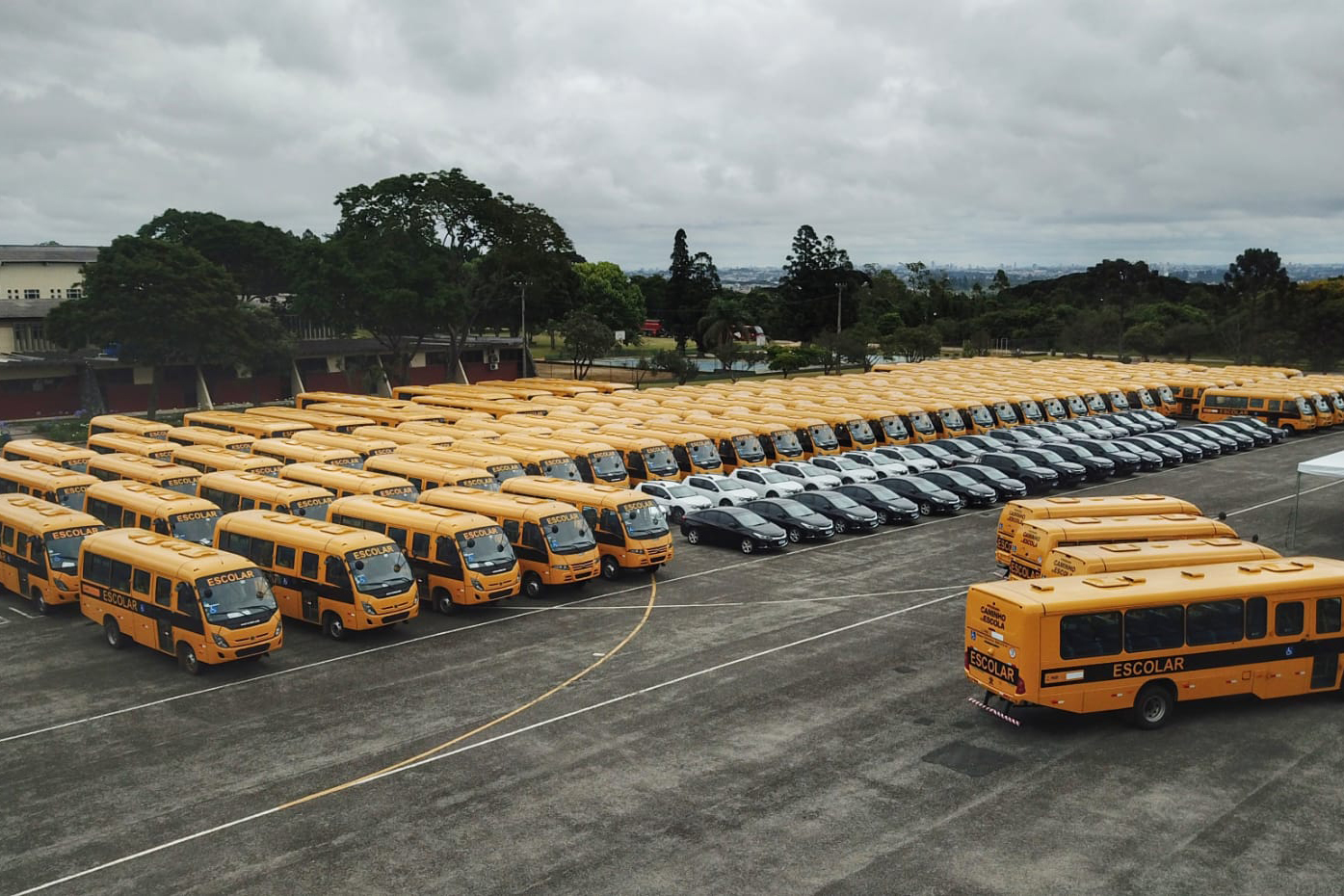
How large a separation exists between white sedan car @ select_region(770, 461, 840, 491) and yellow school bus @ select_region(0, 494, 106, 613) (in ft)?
79.8

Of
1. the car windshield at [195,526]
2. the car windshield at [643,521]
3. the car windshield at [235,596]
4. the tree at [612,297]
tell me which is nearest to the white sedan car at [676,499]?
the car windshield at [643,521]

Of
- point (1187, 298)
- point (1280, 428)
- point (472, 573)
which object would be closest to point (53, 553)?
point (472, 573)

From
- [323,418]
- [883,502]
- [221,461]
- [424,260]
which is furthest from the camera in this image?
[424,260]

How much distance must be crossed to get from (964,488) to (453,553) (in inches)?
861

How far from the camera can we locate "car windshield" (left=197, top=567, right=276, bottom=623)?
23969 mm

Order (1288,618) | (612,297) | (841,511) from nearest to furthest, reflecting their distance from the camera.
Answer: (1288,618)
(841,511)
(612,297)

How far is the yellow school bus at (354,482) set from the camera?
113 feet

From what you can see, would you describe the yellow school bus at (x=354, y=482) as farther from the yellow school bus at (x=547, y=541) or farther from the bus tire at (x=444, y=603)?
the bus tire at (x=444, y=603)

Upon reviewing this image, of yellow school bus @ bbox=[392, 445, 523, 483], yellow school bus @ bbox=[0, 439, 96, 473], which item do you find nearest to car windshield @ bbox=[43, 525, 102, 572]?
yellow school bus @ bbox=[392, 445, 523, 483]

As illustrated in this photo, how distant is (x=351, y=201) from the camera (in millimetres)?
79312

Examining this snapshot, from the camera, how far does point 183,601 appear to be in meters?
24.3

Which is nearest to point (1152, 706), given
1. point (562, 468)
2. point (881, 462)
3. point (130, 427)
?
point (562, 468)

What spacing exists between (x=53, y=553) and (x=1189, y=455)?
47.6m

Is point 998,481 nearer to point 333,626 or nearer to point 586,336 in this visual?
point 333,626
